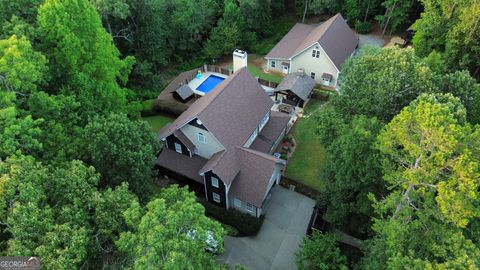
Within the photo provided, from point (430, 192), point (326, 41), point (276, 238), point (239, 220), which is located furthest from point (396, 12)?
point (430, 192)

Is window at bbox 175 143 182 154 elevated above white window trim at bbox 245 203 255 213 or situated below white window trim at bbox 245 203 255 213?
above

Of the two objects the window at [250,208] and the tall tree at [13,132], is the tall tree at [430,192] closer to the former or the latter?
the window at [250,208]

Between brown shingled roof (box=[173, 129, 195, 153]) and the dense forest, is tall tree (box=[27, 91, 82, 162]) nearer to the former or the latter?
the dense forest

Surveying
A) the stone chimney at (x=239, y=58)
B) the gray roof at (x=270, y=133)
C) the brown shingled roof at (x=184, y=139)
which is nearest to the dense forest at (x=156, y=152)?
the brown shingled roof at (x=184, y=139)

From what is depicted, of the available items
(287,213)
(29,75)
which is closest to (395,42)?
(287,213)

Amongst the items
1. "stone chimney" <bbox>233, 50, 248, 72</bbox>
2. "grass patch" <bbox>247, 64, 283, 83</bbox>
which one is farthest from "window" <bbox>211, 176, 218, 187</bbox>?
"grass patch" <bbox>247, 64, 283, 83</bbox>

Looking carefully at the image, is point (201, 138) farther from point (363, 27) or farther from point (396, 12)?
point (363, 27)
